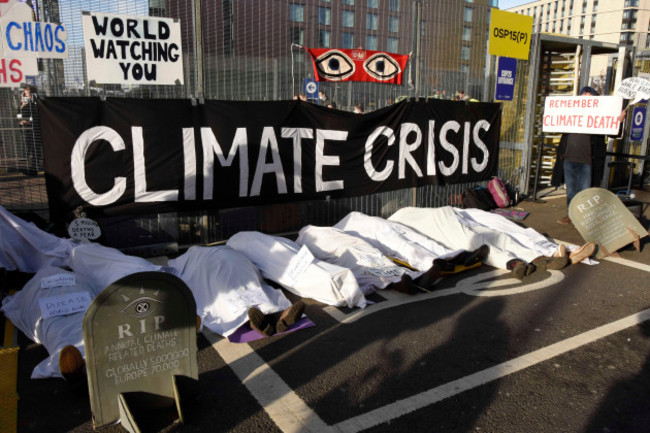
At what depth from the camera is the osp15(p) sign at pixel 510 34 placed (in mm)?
9125

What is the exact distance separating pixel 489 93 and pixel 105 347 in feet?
28.6

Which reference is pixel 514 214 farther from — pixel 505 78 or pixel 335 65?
pixel 335 65

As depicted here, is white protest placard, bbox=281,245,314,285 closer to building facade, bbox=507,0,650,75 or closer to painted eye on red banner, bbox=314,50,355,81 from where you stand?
painted eye on red banner, bbox=314,50,355,81

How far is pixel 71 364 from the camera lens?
3.24 meters

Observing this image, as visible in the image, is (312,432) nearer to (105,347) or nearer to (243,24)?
(105,347)

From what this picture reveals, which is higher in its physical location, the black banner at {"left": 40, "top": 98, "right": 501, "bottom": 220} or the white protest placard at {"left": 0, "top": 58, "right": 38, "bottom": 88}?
the white protest placard at {"left": 0, "top": 58, "right": 38, "bottom": 88}

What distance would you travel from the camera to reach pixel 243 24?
679 cm

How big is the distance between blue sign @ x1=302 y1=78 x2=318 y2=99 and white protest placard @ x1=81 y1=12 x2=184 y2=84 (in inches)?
75.4

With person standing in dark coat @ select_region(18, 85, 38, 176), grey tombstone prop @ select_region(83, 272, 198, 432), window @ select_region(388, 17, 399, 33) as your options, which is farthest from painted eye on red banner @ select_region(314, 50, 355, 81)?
grey tombstone prop @ select_region(83, 272, 198, 432)

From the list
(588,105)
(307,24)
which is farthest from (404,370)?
(588,105)

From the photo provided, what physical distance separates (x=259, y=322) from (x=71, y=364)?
1.46 m

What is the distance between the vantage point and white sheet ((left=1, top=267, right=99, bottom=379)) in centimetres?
362

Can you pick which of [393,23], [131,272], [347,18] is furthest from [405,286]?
→ [393,23]

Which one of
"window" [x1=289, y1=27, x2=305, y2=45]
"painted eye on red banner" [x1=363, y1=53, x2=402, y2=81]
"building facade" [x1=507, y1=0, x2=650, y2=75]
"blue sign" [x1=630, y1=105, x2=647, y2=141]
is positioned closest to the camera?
"window" [x1=289, y1=27, x2=305, y2=45]
